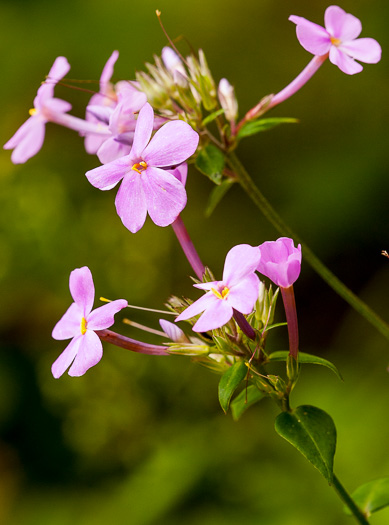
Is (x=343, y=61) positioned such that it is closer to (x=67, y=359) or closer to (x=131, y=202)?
(x=131, y=202)

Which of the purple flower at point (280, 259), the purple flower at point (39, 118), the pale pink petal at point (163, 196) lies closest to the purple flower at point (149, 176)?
the pale pink petal at point (163, 196)

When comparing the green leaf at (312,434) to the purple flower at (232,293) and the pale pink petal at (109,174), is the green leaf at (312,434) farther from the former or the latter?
the pale pink petal at (109,174)

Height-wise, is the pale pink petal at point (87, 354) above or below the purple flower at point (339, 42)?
below

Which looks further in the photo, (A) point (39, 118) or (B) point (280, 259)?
(A) point (39, 118)

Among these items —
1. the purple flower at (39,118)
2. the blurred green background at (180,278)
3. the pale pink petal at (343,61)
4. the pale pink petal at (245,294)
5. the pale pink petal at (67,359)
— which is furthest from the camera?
the blurred green background at (180,278)

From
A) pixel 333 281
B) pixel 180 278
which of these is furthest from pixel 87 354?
pixel 180 278

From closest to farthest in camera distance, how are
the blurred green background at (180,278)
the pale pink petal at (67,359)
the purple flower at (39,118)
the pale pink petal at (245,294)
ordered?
1. the pale pink petal at (245,294)
2. the pale pink petal at (67,359)
3. the purple flower at (39,118)
4. the blurred green background at (180,278)
